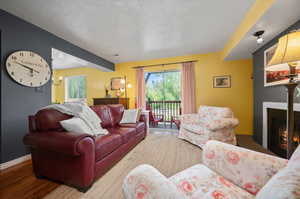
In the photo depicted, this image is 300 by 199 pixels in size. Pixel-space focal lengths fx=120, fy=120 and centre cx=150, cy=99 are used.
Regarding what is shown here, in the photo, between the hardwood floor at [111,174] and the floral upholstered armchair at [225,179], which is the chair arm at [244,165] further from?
the hardwood floor at [111,174]

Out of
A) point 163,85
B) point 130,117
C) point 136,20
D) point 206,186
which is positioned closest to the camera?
point 206,186

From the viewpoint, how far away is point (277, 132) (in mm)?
2166

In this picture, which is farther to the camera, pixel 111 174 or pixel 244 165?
pixel 111 174

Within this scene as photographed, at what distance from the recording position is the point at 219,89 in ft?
11.6

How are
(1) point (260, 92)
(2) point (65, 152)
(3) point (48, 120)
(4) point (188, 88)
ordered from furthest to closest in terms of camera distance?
(4) point (188, 88) < (1) point (260, 92) < (3) point (48, 120) < (2) point (65, 152)

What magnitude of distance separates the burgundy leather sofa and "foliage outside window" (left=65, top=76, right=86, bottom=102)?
12.3 ft

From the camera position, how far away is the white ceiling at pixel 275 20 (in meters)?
1.36

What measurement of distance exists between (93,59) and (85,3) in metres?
1.98

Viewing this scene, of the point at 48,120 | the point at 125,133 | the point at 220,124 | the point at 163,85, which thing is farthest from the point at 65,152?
the point at 163,85

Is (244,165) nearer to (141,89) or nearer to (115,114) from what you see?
(115,114)

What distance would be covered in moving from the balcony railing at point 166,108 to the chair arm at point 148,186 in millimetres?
3994

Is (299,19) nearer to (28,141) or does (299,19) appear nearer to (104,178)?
(104,178)

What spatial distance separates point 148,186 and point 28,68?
9.11 feet

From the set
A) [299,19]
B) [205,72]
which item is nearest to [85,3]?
[299,19]
